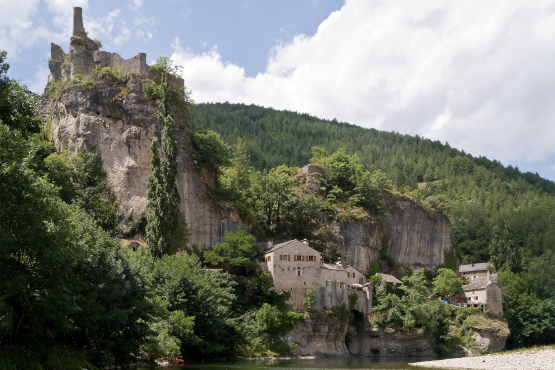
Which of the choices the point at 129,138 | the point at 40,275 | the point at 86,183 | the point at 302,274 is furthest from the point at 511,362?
the point at 86,183

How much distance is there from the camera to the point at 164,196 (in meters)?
55.2

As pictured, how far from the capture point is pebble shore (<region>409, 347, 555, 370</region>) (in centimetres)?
4359

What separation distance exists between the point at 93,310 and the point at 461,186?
15148cm

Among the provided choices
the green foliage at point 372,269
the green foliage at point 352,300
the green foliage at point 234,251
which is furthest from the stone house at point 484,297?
the green foliage at point 234,251

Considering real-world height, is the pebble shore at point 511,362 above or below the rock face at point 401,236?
below

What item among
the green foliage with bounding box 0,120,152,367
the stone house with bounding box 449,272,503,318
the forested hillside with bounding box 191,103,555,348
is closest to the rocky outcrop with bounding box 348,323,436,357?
the stone house with bounding box 449,272,503,318

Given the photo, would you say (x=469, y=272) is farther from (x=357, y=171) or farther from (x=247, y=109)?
(x=247, y=109)

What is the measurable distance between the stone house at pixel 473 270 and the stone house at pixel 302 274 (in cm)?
4254

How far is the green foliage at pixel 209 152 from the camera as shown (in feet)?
214

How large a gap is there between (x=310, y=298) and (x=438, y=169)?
412ft

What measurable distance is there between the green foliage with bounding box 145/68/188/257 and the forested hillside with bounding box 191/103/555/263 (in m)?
77.9

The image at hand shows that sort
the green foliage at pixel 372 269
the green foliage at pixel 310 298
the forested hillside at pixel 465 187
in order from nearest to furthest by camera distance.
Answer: the green foliage at pixel 310 298 < the green foliage at pixel 372 269 < the forested hillside at pixel 465 187

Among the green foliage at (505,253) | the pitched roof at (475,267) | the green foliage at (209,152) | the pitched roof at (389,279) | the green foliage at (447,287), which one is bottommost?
the green foliage at (447,287)

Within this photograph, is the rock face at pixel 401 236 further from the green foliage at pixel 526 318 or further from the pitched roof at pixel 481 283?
the green foliage at pixel 526 318
